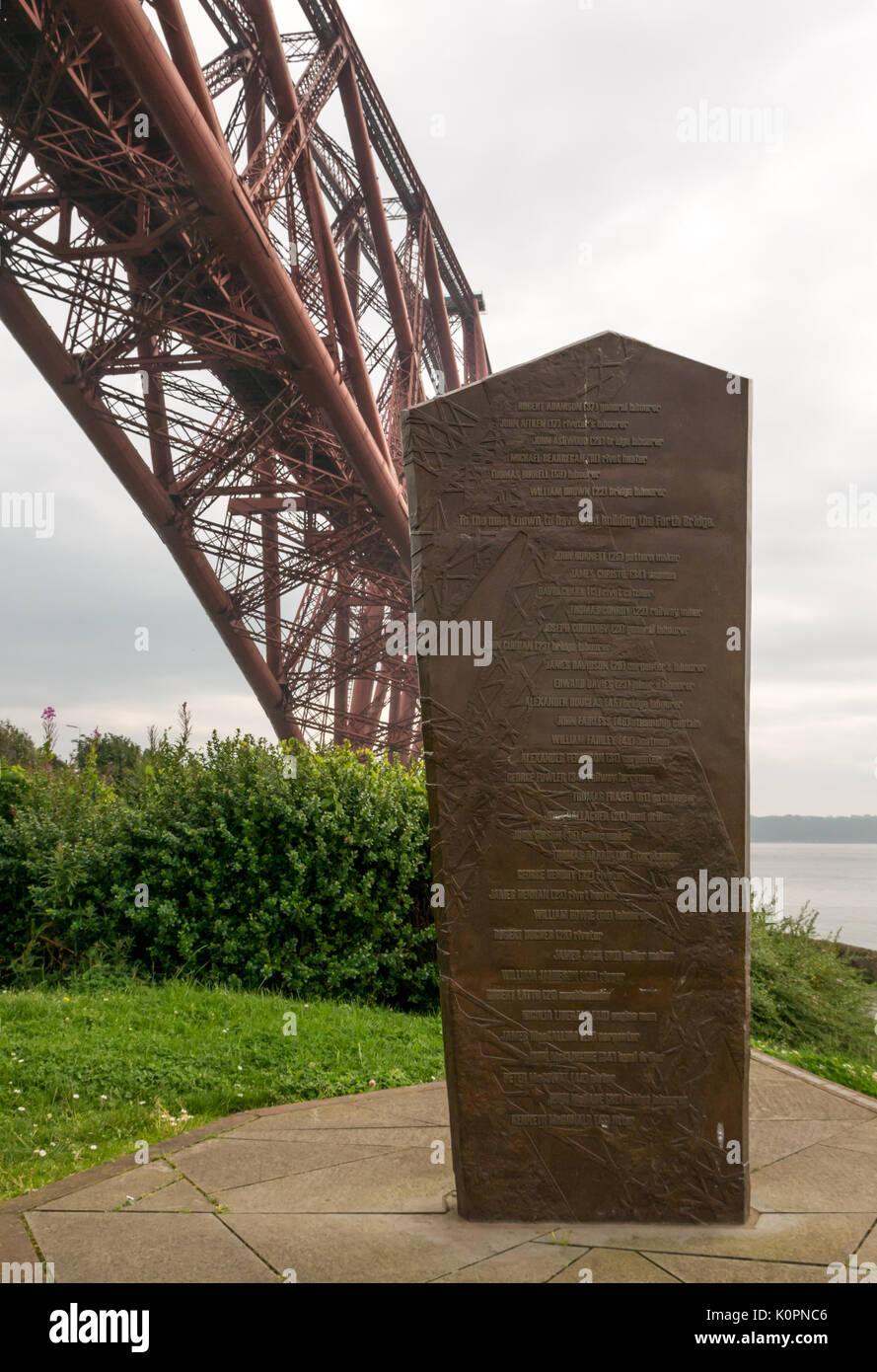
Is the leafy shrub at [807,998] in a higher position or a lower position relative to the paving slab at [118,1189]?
lower

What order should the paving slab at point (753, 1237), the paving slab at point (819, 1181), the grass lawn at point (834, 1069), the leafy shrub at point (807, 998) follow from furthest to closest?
1. the leafy shrub at point (807, 998)
2. the grass lawn at point (834, 1069)
3. the paving slab at point (819, 1181)
4. the paving slab at point (753, 1237)

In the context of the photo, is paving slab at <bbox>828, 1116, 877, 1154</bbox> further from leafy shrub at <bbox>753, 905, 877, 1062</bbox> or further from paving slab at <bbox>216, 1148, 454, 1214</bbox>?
leafy shrub at <bbox>753, 905, 877, 1062</bbox>

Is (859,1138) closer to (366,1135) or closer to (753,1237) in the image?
(753,1237)

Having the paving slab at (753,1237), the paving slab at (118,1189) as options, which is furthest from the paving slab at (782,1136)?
the paving slab at (118,1189)

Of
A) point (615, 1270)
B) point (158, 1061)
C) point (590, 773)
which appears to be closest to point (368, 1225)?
point (615, 1270)

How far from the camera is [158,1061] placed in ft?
18.3

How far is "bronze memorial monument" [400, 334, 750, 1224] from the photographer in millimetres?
3557

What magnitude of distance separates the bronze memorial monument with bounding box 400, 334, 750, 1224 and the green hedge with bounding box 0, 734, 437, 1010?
4087 mm

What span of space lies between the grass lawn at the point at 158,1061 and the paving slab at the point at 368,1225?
559mm

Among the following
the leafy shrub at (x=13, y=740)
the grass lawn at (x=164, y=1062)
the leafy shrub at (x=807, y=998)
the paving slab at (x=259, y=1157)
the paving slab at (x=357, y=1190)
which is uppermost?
the leafy shrub at (x=13, y=740)

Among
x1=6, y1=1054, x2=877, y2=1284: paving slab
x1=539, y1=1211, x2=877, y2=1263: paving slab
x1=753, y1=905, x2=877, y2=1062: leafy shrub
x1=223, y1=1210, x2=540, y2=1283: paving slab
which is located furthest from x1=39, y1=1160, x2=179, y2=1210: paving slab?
x1=753, y1=905, x2=877, y2=1062: leafy shrub

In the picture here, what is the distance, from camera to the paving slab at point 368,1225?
3096mm

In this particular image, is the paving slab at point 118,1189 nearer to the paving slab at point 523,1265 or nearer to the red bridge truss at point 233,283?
the paving slab at point 523,1265
